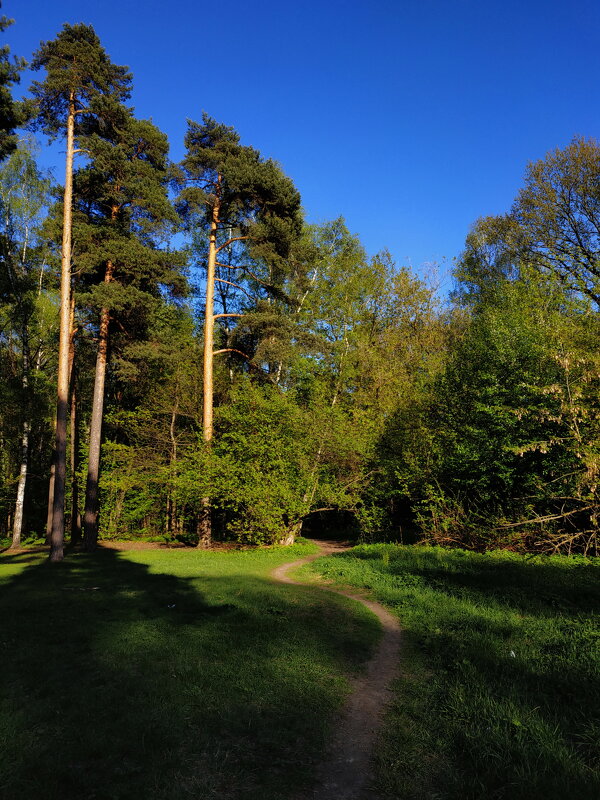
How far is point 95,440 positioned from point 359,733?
16024mm

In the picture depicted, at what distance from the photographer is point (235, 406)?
21.2 metres

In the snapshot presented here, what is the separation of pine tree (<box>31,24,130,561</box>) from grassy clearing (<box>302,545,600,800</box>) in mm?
11250

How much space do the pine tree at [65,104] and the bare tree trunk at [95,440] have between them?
2686 millimetres

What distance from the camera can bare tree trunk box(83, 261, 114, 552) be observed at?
57.9 ft

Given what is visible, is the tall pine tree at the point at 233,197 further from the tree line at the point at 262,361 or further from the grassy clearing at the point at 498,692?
the grassy clearing at the point at 498,692

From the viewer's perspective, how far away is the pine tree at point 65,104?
48.6 ft

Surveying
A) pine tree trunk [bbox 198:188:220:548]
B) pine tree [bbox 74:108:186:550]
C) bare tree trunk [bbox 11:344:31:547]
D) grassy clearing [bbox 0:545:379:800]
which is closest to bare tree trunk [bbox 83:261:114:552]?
pine tree [bbox 74:108:186:550]

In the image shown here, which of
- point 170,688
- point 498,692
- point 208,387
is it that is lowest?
point 498,692

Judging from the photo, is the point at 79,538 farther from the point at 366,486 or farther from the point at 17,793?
the point at 17,793

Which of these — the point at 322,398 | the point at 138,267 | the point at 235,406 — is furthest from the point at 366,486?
the point at 138,267

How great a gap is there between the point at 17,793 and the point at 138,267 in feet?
57.3

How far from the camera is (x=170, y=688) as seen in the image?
516cm

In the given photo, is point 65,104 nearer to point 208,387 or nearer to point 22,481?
point 208,387

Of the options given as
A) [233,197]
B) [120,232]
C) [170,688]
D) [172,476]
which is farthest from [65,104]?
[170,688]
